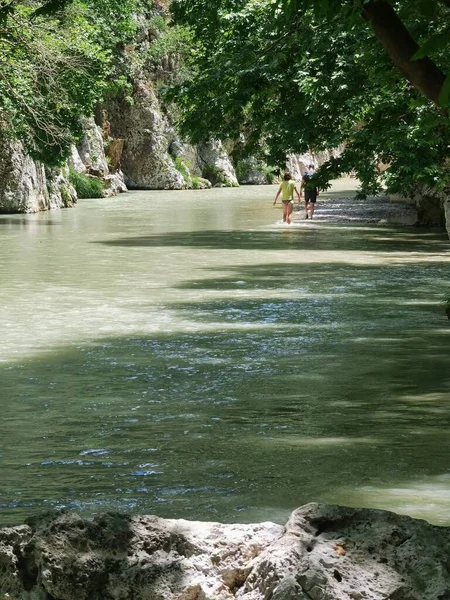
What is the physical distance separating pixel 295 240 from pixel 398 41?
1822 centimetres

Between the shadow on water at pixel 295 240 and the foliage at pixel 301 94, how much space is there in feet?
4.32

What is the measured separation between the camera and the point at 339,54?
21.7 meters

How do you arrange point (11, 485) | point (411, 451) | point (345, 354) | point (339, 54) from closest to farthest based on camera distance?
point (11, 485)
point (411, 451)
point (345, 354)
point (339, 54)

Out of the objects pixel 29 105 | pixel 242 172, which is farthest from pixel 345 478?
pixel 242 172

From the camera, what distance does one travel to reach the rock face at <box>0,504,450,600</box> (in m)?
3.48

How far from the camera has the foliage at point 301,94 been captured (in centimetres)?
1342

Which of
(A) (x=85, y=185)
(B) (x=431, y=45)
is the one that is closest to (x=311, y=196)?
(A) (x=85, y=185)

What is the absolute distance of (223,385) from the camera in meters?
9.50

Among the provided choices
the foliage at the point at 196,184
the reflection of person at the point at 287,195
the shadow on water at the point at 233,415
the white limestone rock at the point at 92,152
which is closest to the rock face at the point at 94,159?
the white limestone rock at the point at 92,152

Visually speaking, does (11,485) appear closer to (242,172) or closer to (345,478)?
(345,478)

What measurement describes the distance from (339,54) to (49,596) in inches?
747

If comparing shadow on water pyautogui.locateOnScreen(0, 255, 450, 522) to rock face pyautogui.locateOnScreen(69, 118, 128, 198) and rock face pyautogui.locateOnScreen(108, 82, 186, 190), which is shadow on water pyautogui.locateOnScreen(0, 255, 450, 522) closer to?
rock face pyautogui.locateOnScreen(69, 118, 128, 198)

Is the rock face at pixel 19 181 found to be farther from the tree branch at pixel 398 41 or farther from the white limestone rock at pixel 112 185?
the tree branch at pixel 398 41

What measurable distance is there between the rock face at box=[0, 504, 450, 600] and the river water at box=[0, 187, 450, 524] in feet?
6.64
